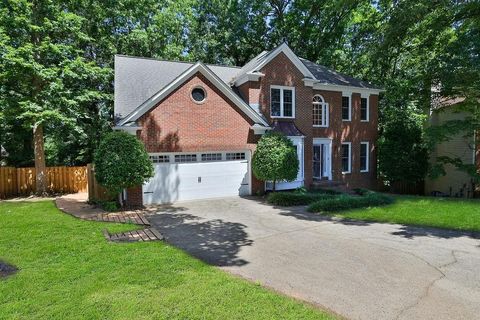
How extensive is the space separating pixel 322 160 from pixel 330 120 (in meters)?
2.45

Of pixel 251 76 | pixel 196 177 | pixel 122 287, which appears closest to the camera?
pixel 122 287

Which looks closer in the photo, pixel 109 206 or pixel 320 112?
pixel 109 206

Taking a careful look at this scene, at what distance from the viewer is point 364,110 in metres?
20.9

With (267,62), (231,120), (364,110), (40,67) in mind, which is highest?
(267,62)

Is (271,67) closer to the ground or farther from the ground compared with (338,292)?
farther from the ground

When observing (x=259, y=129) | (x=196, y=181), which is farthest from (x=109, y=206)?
(x=259, y=129)

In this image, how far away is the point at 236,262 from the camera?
6598 mm

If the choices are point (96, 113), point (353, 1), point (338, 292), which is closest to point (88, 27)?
point (96, 113)

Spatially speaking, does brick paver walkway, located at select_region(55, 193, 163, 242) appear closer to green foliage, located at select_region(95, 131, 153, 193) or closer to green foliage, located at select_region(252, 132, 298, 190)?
green foliage, located at select_region(95, 131, 153, 193)

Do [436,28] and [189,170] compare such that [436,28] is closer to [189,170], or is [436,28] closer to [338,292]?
[189,170]

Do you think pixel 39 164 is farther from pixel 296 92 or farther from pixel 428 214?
pixel 428 214

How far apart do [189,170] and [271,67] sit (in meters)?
7.02

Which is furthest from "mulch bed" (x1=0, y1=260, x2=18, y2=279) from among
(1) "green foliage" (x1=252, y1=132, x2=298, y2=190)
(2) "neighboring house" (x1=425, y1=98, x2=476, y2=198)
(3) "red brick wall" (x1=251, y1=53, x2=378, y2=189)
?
(2) "neighboring house" (x1=425, y1=98, x2=476, y2=198)

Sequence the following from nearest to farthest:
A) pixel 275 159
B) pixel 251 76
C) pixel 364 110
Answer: pixel 275 159 → pixel 251 76 → pixel 364 110
